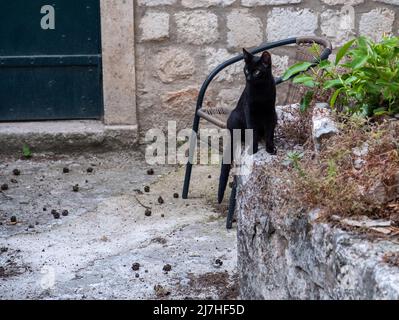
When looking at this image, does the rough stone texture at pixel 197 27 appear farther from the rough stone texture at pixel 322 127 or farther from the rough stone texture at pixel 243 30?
the rough stone texture at pixel 322 127

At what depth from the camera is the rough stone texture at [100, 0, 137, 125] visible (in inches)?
212

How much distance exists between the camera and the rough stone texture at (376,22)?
5430 millimetres

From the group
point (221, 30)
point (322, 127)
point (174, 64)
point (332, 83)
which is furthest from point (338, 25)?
point (322, 127)

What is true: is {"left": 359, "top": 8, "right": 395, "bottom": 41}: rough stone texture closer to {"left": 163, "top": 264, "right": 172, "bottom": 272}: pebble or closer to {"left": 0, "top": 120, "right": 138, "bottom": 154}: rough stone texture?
{"left": 0, "top": 120, "right": 138, "bottom": 154}: rough stone texture

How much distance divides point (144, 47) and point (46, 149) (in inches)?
39.5

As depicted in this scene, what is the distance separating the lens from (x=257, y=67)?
365 centimetres

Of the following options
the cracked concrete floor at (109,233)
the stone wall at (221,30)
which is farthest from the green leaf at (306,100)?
the stone wall at (221,30)

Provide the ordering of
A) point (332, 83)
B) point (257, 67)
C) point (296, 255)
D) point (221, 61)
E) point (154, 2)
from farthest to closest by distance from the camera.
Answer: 1. point (221, 61)
2. point (154, 2)
3. point (257, 67)
4. point (332, 83)
5. point (296, 255)

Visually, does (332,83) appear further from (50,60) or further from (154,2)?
(50,60)

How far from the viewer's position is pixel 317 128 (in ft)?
10.2

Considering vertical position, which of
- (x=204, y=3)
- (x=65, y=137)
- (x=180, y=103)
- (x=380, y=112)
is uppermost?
A: (x=204, y=3)

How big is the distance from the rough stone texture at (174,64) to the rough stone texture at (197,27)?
0.10m

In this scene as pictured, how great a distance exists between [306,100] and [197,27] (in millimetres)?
2041

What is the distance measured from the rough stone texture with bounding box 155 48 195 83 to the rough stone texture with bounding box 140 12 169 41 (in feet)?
0.39
